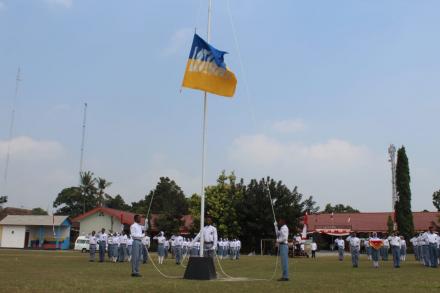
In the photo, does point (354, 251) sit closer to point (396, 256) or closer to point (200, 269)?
point (396, 256)

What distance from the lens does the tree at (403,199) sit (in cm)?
5366

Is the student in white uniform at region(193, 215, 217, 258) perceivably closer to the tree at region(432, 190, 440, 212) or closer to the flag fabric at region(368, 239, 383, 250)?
the flag fabric at region(368, 239, 383, 250)

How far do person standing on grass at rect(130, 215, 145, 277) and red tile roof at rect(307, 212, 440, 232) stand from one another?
49.4 meters

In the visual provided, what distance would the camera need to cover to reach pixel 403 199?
179ft

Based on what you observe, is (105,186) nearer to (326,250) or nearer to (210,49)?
(326,250)

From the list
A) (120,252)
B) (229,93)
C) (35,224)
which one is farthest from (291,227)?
(229,93)

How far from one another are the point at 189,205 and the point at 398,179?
25206 mm

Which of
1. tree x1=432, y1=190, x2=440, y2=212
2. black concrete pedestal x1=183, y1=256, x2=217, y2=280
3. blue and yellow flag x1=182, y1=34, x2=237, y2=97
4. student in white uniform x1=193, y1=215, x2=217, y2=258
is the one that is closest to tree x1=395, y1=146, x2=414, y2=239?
tree x1=432, y1=190, x2=440, y2=212

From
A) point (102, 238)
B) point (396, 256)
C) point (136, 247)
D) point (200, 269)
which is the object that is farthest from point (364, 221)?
point (200, 269)

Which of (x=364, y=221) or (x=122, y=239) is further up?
(x=364, y=221)

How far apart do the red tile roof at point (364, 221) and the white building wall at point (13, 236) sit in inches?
1456

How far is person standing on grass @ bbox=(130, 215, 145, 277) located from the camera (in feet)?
51.9

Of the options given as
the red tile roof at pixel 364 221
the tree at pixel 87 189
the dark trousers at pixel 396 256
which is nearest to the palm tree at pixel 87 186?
the tree at pixel 87 189

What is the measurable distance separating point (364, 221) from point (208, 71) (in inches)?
2088
